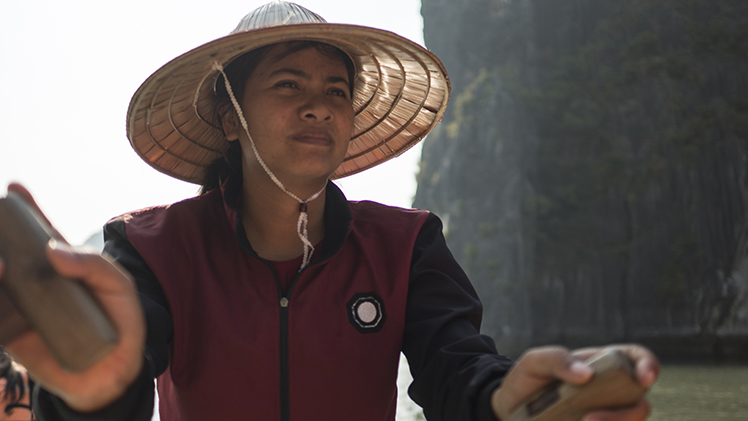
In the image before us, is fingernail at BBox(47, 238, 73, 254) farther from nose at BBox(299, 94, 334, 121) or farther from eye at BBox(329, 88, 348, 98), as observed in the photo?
eye at BBox(329, 88, 348, 98)

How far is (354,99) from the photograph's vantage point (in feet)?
5.25

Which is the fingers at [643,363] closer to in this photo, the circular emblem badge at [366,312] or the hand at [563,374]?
the hand at [563,374]

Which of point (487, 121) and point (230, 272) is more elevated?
point (487, 121)

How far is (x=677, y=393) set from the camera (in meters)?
12.9

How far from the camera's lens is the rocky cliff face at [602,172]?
70.2 feet

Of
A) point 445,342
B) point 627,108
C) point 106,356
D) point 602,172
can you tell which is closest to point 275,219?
point 445,342

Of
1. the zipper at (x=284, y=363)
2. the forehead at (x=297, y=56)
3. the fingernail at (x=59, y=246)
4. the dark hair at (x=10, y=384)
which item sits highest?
the forehead at (x=297, y=56)

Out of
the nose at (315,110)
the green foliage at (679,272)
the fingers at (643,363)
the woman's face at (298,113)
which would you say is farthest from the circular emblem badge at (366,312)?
the green foliage at (679,272)

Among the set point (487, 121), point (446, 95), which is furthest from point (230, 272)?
point (487, 121)

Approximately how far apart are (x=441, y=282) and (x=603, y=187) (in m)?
25.9

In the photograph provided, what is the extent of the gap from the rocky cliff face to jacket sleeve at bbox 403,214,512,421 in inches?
843

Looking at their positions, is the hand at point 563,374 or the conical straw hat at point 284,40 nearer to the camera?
the hand at point 563,374

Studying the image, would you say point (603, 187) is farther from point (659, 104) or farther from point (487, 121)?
point (487, 121)

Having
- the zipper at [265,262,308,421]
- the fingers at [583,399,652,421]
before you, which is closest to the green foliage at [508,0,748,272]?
the zipper at [265,262,308,421]
